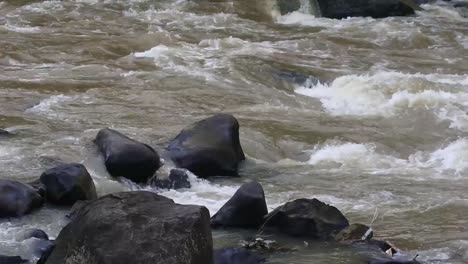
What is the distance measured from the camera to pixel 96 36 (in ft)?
51.2

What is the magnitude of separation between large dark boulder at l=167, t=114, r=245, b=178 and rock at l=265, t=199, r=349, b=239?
188 cm

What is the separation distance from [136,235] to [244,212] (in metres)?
2.16

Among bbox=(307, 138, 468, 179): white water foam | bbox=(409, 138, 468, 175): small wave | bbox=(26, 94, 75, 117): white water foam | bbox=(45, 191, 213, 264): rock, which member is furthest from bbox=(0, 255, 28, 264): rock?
bbox=(409, 138, 468, 175): small wave

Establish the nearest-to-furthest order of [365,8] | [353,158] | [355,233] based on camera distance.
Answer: [355,233], [353,158], [365,8]

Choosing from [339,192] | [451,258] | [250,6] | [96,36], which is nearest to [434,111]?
[339,192]

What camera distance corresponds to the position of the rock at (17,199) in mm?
7145

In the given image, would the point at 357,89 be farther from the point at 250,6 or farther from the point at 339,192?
the point at 250,6

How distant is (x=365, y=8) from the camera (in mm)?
18688

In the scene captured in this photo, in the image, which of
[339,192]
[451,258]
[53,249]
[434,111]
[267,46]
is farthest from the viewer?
[267,46]

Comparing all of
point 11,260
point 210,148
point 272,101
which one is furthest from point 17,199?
point 272,101

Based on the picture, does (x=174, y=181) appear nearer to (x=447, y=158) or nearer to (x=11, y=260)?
(x=11, y=260)

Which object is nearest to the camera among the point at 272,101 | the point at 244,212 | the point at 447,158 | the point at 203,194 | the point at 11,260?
the point at 11,260

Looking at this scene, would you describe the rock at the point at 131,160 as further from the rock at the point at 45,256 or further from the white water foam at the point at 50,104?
the rock at the point at 45,256

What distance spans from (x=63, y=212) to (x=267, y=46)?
339 inches
